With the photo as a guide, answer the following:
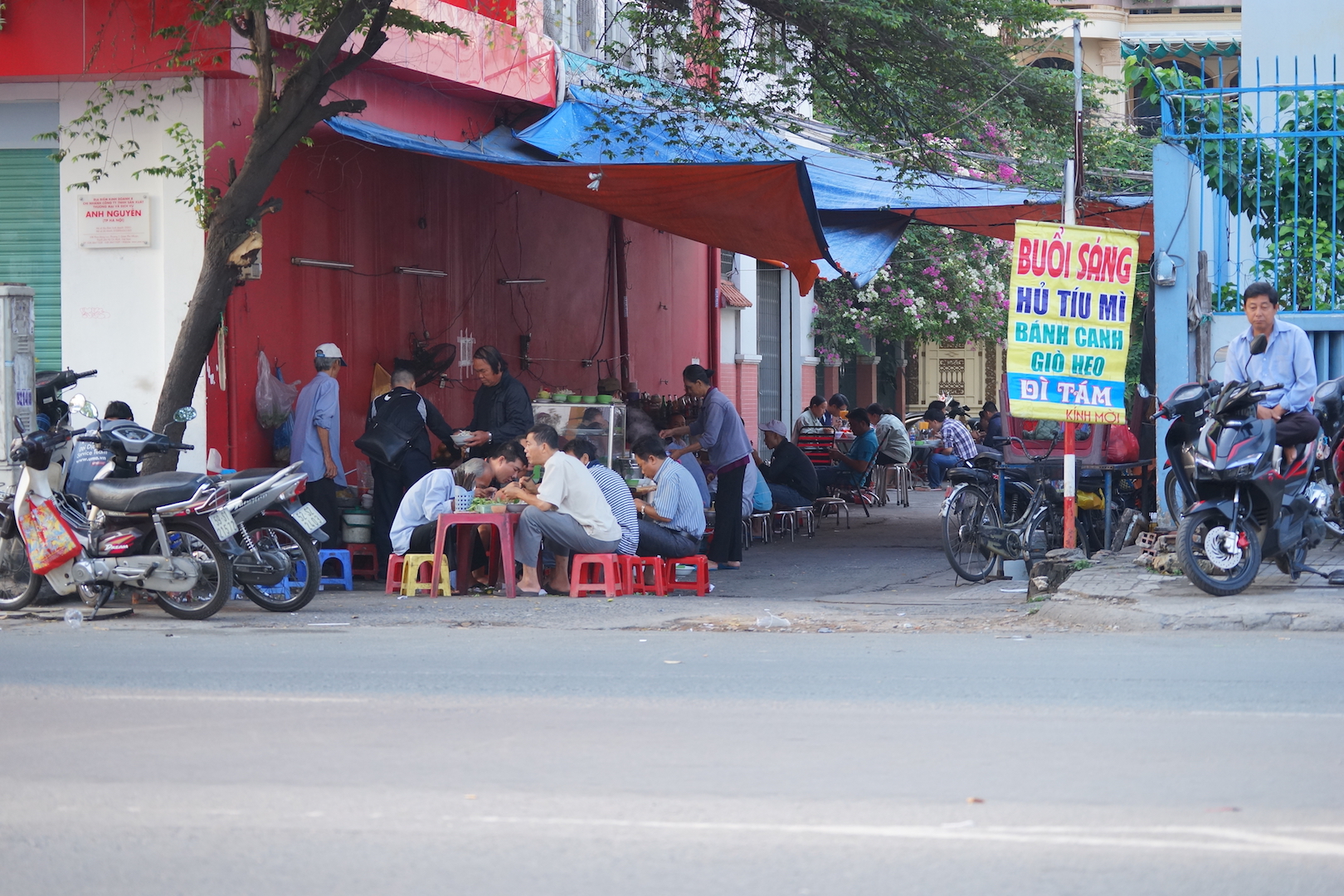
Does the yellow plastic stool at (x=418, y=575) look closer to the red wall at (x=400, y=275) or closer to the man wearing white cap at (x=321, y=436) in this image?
the man wearing white cap at (x=321, y=436)

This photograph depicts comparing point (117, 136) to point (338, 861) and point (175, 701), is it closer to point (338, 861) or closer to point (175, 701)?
point (175, 701)

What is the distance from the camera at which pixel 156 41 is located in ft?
39.3

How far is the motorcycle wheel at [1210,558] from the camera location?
9367mm

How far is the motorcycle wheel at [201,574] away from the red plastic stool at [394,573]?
1.79 metres

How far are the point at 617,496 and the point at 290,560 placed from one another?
8.50ft

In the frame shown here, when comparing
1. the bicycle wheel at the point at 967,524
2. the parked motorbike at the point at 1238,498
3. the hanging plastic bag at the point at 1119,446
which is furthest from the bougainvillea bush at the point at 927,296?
the parked motorbike at the point at 1238,498

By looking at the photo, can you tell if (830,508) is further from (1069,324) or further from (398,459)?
(1069,324)

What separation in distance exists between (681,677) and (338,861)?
10.4 ft

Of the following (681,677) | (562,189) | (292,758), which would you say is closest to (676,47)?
(562,189)

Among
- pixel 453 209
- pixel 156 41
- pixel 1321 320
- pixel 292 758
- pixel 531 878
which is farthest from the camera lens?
pixel 453 209

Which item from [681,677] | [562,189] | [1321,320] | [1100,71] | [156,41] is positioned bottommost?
[681,677]

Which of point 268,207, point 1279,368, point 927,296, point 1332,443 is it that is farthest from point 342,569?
point 927,296

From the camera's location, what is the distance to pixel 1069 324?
11.0 m

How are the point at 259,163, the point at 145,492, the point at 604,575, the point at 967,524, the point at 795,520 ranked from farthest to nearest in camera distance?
the point at 795,520, the point at 967,524, the point at 604,575, the point at 259,163, the point at 145,492
